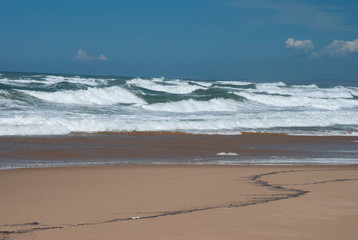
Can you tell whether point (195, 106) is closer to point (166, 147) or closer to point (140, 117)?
point (140, 117)

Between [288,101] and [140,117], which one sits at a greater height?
[288,101]

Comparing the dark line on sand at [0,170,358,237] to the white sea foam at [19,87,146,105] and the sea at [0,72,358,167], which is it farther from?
the white sea foam at [19,87,146,105]

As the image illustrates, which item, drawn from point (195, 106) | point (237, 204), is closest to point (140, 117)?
point (195, 106)

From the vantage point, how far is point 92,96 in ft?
102

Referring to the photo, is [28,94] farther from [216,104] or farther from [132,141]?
[132,141]

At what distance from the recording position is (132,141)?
14930 mm

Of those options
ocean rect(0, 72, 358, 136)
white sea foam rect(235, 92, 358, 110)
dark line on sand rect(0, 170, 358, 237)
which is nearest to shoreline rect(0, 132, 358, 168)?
ocean rect(0, 72, 358, 136)

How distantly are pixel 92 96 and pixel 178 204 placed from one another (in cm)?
2589

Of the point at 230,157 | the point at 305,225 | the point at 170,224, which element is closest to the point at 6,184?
the point at 170,224

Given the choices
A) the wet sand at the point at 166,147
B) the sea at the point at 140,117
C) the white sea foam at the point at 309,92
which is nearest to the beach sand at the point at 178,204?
the wet sand at the point at 166,147

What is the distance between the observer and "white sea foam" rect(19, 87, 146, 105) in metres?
28.9

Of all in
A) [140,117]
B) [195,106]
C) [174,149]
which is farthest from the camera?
[195,106]

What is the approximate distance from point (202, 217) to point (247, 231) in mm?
683

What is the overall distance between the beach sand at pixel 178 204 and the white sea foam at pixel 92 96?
2041 cm
